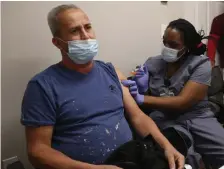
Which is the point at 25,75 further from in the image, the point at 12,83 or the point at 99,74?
the point at 99,74

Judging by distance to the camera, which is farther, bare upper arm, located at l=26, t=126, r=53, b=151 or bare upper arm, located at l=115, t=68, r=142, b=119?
bare upper arm, located at l=115, t=68, r=142, b=119

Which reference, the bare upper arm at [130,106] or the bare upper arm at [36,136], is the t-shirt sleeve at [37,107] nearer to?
the bare upper arm at [36,136]

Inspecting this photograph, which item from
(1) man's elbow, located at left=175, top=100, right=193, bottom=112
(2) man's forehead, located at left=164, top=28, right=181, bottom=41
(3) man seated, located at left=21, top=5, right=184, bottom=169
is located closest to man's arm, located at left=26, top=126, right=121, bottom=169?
(3) man seated, located at left=21, top=5, right=184, bottom=169

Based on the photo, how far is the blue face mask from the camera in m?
1.40

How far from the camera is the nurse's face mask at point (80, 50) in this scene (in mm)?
1402

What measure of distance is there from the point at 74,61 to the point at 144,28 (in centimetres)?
105

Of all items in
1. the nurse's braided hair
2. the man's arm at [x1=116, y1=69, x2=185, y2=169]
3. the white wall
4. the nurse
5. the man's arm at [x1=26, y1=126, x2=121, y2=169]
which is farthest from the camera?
the nurse's braided hair

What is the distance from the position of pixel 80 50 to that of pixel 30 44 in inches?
16.3

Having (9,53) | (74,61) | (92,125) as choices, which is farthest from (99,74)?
(9,53)

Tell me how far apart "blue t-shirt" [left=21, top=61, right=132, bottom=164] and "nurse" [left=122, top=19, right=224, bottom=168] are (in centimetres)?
31

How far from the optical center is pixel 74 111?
1.34 m

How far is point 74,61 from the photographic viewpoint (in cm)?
144

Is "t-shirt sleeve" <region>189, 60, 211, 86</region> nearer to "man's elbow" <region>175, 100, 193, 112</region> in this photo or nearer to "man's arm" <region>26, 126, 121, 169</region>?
"man's elbow" <region>175, 100, 193, 112</region>

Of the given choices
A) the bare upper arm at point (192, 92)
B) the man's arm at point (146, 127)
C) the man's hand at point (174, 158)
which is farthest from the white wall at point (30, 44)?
the man's hand at point (174, 158)
